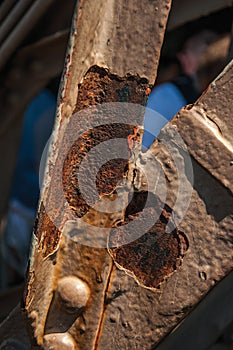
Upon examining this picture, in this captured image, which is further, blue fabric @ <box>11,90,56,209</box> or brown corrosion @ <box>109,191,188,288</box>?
blue fabric @ <box>11,90,56,209</box>

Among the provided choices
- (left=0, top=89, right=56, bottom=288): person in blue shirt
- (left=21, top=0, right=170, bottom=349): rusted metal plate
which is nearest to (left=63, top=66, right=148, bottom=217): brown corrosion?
(left=21, top=0, right=170, bottom=349): rusted metal plate

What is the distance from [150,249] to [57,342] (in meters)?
0.23

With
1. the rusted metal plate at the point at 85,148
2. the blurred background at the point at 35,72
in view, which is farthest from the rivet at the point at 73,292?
the blurred background at the point at 35,72

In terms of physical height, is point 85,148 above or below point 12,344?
above

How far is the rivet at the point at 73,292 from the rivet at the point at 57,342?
0.06 m

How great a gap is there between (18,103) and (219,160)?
4.72ft

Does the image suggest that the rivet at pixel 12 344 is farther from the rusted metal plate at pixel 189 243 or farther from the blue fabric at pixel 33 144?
the blue fabric at pixel 33 144

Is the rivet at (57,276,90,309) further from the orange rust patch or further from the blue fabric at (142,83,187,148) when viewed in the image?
the blue fabric at (142,83,187,148)

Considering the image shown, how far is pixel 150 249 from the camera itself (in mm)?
1145

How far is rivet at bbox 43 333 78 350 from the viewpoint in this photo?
3.78 ft

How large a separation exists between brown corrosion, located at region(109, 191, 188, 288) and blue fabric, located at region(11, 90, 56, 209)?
7.81ft

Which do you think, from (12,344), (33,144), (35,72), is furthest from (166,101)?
(12,344)

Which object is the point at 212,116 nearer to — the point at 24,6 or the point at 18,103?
the point at 24,6

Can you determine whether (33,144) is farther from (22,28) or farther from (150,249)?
(150,249)
